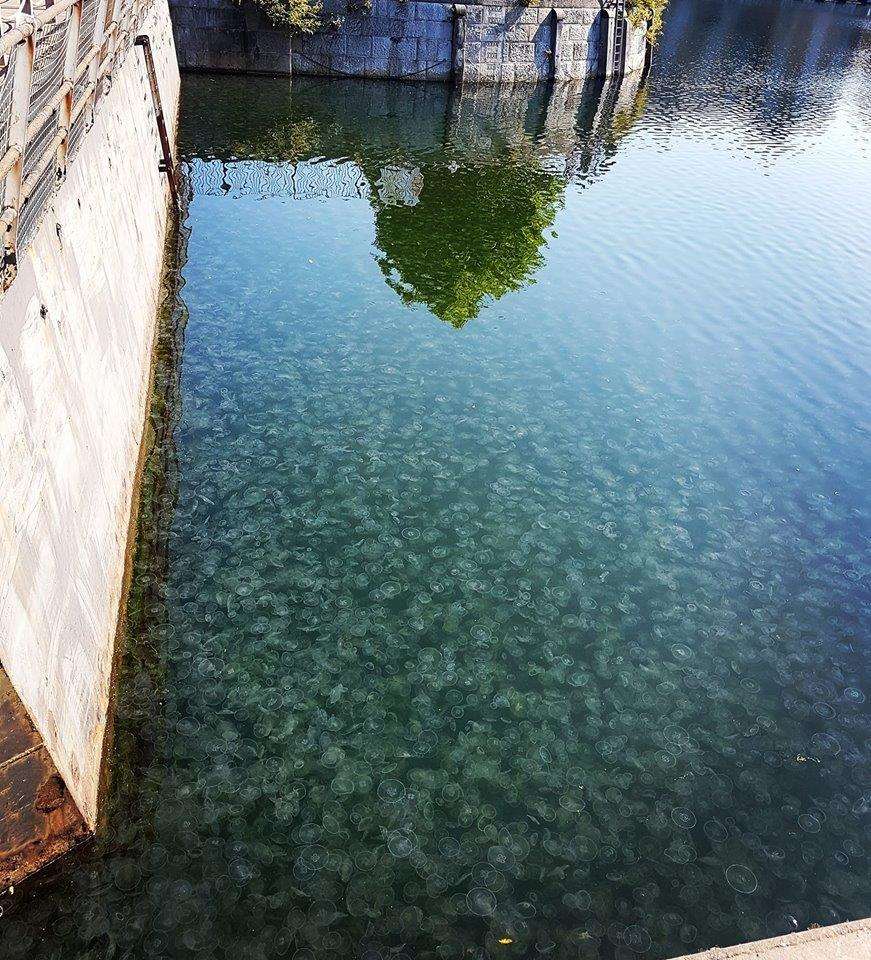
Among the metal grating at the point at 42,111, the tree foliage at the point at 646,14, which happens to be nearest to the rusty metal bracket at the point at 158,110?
the metal grating at the point at 42,111

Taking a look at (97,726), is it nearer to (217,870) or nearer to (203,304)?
(217,870)

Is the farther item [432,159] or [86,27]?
[432,159]

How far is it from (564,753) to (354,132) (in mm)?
28323

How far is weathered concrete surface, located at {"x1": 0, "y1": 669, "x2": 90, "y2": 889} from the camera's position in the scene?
206 inches

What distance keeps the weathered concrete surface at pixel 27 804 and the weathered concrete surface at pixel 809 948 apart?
4980mm

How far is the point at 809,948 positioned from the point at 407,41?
40607 millimetres

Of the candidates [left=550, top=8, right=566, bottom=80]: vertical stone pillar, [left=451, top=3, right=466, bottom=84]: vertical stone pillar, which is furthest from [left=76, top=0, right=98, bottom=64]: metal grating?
[left=550, top=8, right=566, bottom=80]: vertical stone pillar

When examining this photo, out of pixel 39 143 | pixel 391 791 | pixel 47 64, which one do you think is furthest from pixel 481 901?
pixel 47 64

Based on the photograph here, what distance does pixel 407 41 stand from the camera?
123 feet

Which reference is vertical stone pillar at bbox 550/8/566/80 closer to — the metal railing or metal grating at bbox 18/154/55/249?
the metal railing

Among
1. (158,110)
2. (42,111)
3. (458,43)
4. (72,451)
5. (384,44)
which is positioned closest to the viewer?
(42,111)

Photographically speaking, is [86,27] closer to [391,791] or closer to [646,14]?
[391,791]

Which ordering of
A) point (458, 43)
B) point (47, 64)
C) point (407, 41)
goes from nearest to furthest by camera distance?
point (47, 64)
point (407, 41)
point (458, 43)

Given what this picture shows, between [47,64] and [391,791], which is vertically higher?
[47,64]
